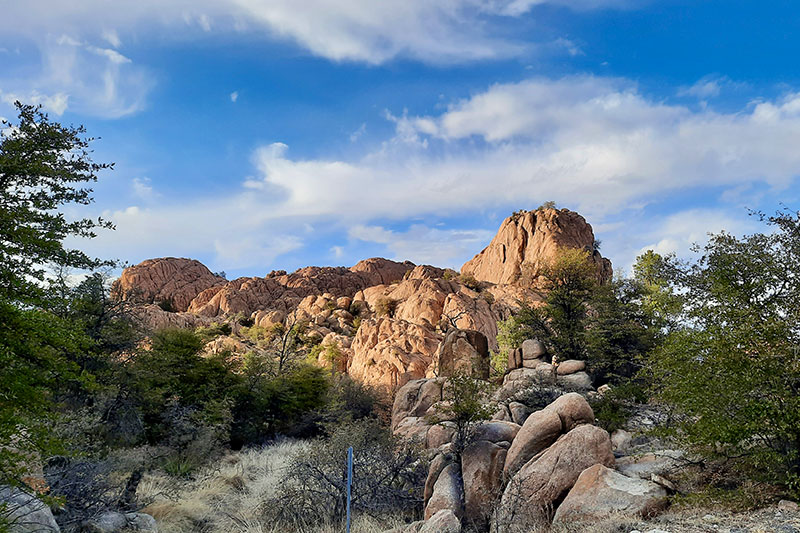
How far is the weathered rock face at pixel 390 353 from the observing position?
34469 mm

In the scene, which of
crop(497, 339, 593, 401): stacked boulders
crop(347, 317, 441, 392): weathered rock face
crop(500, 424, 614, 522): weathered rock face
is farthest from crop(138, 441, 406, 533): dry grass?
crop(347, 317, 441, 392): weathered rock face

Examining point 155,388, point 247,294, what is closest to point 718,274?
point 155,388

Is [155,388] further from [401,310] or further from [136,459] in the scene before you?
[401,310]

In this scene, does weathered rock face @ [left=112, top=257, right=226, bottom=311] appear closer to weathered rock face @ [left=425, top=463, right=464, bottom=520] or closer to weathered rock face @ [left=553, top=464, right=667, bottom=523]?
weathered rock face @ [left=425, top=463, right=464, bottom=520]

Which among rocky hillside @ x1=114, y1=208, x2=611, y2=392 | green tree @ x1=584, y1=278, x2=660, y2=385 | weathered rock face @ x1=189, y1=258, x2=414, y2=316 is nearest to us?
green tree @ x1=584, y1=278, x2=660, y2=385

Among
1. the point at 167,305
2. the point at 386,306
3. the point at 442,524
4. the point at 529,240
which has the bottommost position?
the point at 442,524

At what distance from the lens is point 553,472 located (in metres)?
9.11

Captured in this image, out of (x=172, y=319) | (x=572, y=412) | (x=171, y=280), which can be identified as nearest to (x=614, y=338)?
(x=572, y=412)

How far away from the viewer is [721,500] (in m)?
7.36

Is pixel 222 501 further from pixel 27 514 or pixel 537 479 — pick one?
pixel 537 479

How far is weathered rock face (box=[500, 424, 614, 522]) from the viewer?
8734 mm

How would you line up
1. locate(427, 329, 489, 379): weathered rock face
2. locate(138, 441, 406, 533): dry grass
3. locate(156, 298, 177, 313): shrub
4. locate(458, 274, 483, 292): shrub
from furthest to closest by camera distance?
1. locate(156, 298, 177, 313): shrub
2. locate(458, 274, 483, 292): shrub
3. locate(427, 329, 489, 379): weathered rock face
4. locate(138, 441, 406, 533): dry grass

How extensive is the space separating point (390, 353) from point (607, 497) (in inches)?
1123

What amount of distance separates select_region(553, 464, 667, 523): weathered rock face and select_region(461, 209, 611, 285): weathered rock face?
42.0m
